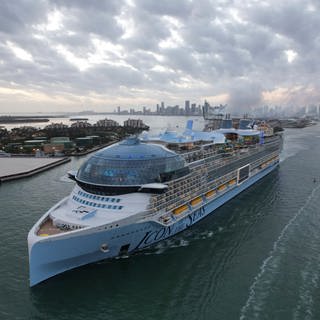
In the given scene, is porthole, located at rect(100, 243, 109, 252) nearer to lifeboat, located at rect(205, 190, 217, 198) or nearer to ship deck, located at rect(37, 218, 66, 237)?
ship deck, located at rect(37, 218, 66, 237)

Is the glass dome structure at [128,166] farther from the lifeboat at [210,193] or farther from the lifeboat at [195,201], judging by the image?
the lifeboat at [210,193]

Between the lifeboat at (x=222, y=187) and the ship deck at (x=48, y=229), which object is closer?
the ship deck at (x=48, y=229)

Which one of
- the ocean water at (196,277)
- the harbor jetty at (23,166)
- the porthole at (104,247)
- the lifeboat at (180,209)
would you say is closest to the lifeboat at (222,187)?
the ocean water at (196,277)

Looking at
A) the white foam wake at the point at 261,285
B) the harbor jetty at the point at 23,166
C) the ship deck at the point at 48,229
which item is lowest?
the white foam wake at the point at 261,285

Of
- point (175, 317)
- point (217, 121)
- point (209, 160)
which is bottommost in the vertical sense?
point (175, 317)

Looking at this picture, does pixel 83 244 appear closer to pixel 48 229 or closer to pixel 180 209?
pixel 48 229

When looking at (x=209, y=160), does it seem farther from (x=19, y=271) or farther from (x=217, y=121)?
(x=217, y=121)

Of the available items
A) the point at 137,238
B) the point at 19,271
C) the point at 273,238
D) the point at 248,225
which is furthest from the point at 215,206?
the point at 19,271

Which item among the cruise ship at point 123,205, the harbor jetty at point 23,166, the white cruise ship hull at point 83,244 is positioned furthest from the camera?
the harbor jetty at point 23,166
